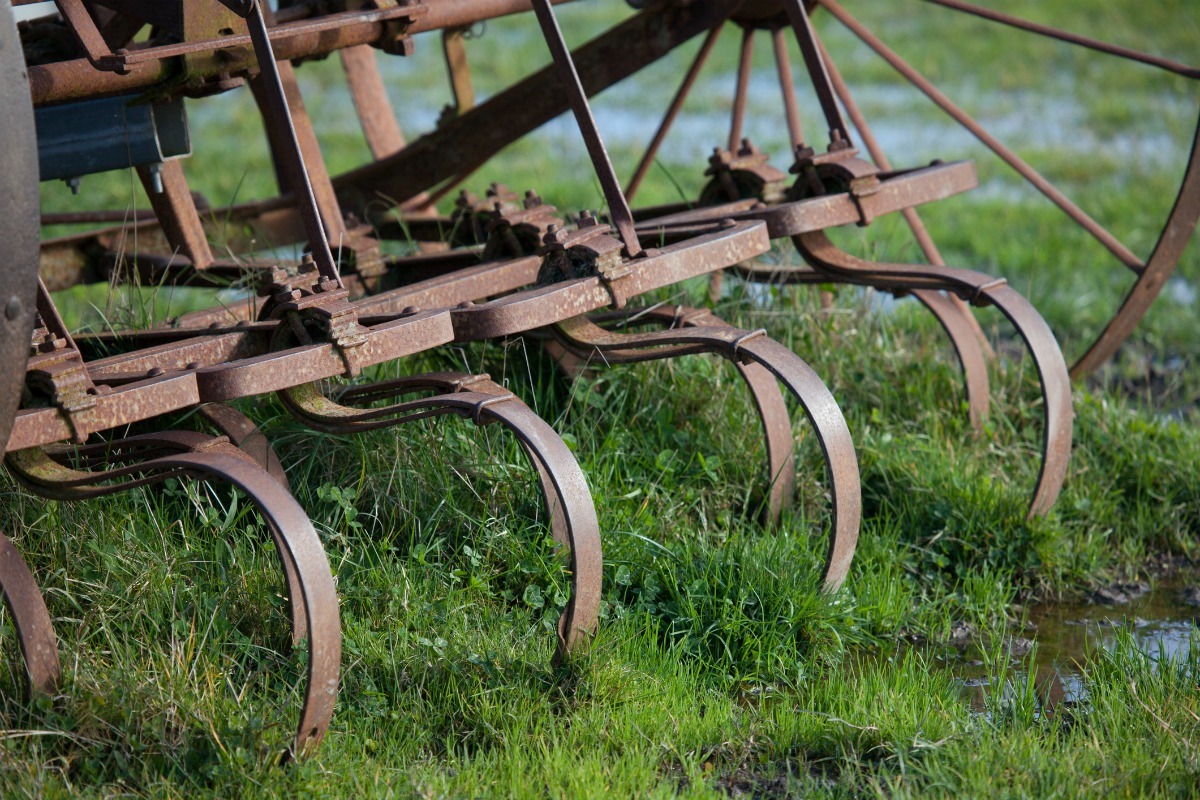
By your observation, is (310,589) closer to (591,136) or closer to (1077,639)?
(591,136)

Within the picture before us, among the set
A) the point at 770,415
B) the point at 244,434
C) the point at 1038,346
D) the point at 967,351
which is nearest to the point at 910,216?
the point at 967,351

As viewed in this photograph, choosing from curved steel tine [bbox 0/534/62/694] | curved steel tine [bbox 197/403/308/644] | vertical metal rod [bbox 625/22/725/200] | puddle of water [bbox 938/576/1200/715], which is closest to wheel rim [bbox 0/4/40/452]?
curved steel tine [bbox 0/534/62/694]

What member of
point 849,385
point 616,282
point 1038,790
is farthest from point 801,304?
point 1038,790

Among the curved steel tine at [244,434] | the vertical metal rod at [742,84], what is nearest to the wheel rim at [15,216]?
the curved steel tine at [244,434]

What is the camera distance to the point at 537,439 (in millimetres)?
2613

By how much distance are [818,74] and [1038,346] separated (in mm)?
921

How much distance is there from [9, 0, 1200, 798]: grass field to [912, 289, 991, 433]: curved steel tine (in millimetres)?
71

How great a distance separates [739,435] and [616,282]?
78 cm

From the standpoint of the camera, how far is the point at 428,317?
277 cm

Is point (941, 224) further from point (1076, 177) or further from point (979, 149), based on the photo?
point (979, 149)

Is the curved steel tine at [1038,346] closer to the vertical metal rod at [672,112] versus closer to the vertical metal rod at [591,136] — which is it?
the vertical metal rod at [591,136]

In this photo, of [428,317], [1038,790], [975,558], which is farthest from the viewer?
[975,558]

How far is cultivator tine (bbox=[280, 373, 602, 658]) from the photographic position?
103 inches

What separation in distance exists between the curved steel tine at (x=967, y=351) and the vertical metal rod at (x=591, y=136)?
1.07m
